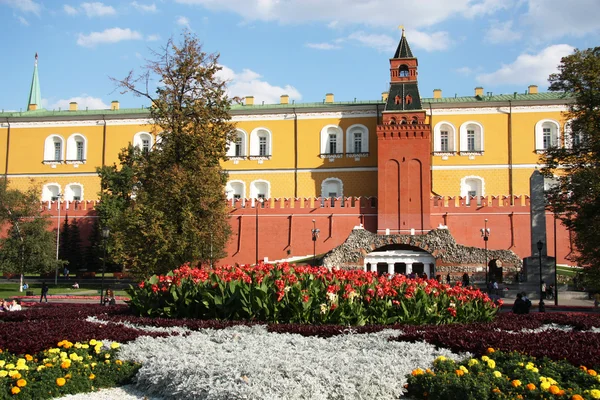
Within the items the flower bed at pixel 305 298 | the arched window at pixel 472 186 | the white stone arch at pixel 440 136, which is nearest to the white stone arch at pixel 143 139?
the white stone arch at pixel 440 136

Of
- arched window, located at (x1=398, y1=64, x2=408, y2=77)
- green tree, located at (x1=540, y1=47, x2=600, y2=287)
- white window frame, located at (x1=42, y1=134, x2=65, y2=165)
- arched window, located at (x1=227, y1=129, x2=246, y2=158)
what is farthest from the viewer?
white window frame, located at (x1=42, y1=134, x2=65, y2=165)

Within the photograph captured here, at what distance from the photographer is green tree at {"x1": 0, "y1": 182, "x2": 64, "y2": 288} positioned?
32.9 m

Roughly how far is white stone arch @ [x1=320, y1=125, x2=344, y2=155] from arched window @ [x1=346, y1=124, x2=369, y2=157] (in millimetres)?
510

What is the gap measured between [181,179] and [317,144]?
25654 mm

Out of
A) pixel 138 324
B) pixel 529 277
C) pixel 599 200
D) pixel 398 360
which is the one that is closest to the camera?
pixel 398 360

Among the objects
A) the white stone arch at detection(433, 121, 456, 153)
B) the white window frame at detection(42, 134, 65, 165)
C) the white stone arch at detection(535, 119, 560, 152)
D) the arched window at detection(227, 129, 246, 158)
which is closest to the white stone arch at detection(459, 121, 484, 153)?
the white stone arch at detection(433, 121, 456, 153)

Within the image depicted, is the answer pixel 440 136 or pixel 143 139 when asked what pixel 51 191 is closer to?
pixel 143 139

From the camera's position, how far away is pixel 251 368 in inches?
274

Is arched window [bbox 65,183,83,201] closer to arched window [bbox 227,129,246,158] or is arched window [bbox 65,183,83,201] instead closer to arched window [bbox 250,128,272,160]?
arched window [bbox 227,129,246,158]

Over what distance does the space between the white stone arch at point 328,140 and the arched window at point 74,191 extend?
18.9 m

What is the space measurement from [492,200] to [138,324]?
104ft

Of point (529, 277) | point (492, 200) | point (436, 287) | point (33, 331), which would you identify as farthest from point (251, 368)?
point (492, 200)

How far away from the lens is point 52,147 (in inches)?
2010

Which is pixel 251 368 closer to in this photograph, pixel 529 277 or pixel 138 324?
pixel 138 324
